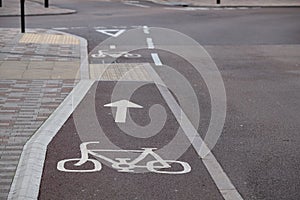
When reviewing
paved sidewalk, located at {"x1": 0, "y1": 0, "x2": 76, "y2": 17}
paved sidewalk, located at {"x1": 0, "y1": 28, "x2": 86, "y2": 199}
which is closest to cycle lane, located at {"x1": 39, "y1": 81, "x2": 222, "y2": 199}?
paved sidewalk, located at {"x1": 0, "y1": 28, "x2": 86, "y2": 199}

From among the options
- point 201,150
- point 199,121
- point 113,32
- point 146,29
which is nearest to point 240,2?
point 146,29

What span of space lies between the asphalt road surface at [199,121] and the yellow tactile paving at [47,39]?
577 mm

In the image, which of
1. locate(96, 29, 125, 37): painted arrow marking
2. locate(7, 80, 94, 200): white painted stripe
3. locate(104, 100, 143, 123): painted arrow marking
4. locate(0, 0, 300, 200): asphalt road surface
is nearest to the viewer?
locate(7, 80, 94, 200): white painted stripe

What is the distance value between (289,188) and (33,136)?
312 centimetres

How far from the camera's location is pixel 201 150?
7.73 meters

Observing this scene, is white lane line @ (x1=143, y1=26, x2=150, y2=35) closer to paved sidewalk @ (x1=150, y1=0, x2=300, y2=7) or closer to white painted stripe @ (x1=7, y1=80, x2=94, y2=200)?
white painted stripe @ (x1=7, y1=80, x2=94, y2=200)

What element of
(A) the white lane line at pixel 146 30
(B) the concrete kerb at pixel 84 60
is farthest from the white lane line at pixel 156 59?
(A) the white lane line at pixel 146 30

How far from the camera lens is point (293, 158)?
7.48 metres

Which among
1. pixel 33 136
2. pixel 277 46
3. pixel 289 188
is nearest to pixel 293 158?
pixel 289 188

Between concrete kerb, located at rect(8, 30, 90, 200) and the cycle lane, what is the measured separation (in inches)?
3.0

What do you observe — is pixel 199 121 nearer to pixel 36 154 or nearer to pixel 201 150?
pixel 201 150

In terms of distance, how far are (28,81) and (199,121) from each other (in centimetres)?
374

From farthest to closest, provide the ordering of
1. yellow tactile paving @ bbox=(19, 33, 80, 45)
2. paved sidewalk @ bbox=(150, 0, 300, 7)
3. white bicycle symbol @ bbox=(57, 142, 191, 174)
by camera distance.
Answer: paved sidewalk @ bbox=(150, 0, 300, 7)
yellow tactile paving @ bbox=(19, 33, 80, 45)
white bicycle symbol @ bbox=(57, 142, 191, 174)

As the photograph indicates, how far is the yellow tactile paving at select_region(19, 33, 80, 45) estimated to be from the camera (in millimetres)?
17203
